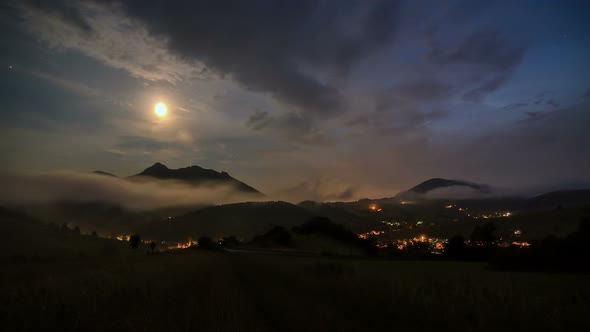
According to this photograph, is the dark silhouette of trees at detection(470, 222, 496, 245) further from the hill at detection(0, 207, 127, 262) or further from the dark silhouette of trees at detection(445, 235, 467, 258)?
the hill at detection(0, 207, 127, 262)

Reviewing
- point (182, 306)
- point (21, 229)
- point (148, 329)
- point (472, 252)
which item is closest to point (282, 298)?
point (182, 306)

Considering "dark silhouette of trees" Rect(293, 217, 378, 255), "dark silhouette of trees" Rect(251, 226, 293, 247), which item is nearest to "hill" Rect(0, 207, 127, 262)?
"dark silhouette of trees" Rect(251, 226, 293, 247)

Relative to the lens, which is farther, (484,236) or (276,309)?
(484,236)

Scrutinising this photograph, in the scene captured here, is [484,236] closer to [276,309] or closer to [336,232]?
[336,232]

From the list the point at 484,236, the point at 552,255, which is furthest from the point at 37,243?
the point at 484,236

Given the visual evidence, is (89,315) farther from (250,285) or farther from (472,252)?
(472,252)

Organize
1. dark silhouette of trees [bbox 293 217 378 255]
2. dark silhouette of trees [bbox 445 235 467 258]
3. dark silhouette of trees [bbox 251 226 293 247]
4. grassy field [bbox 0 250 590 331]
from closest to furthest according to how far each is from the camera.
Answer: grassy field [bbox 0 250 590 331] < dark silhouette of trees [bbox 445 235 467 258] < dark silhouette of trees [bbox 293 217 378 255] < dark silhouette of trees [bbox 251 226 293 247]

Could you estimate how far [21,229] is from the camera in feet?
270

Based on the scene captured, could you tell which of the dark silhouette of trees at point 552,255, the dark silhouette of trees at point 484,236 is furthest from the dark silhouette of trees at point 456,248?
the dark silhouette of trees at point 552,255

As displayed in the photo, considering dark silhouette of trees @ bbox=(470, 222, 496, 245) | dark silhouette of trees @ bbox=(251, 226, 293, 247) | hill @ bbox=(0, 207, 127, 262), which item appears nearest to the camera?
hill @ bbox=(0, 207, 127, 262)

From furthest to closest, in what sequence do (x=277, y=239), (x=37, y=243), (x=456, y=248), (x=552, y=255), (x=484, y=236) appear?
(x=277, y=239), (x=37, y=243), (x=484, y=236), (x=456, y=248), (x=552, y=255)

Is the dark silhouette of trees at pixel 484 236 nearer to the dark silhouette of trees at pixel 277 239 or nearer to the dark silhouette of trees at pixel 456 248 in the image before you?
the dark silhouette of trees at pixel 456 248

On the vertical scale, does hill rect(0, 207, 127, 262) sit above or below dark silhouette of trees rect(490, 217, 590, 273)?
above

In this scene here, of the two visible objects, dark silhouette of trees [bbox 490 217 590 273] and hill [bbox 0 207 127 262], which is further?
hill [bbox 0 207 127 262]
